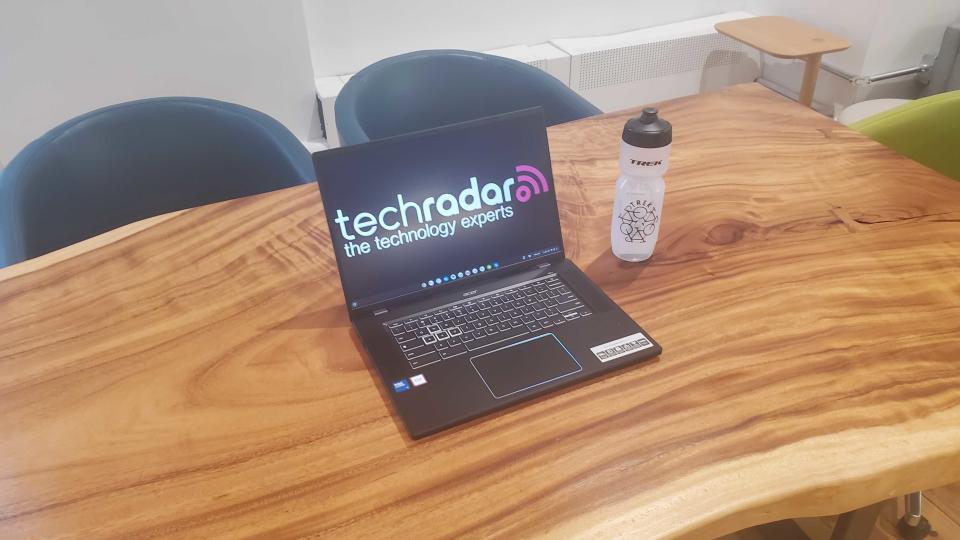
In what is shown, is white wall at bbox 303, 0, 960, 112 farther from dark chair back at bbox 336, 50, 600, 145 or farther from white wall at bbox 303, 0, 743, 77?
dark chair back at bbox 336, 50, 600, 145

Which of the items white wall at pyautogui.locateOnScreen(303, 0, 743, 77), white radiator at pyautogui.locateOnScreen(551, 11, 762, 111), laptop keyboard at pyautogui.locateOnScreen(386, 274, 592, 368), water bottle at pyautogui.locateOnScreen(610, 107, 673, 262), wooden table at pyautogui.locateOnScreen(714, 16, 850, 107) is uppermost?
water bottle at pyautogui.locateOnScreen(610, 107, 673, 262)

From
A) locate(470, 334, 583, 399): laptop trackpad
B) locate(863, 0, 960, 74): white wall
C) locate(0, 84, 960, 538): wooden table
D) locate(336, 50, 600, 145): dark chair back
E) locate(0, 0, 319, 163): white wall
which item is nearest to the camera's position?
locate(0, 84, 960, 538): wooden table

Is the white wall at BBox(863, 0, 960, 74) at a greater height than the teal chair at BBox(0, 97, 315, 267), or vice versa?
the teal chair at BBox(0, 97, 315, 267)

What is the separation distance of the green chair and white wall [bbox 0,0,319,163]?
194cm

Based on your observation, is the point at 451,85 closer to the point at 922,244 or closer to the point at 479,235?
the point at 479,235

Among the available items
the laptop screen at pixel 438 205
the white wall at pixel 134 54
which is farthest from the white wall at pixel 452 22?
the laptop screen at pixel 438 205

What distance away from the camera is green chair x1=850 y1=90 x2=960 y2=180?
5.09 ft

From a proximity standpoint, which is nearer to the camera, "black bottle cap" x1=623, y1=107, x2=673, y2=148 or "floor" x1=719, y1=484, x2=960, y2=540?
"black bottle cap" x1=623, y1=107, x2=673, y2=148

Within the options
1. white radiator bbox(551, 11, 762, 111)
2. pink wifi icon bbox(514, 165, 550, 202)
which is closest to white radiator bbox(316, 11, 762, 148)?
white radiator bbox(551, 11, 762, 111)

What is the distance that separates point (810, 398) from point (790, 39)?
2.62 meters

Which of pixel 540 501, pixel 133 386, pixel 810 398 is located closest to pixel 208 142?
pixel 133 386

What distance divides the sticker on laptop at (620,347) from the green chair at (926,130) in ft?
3.23

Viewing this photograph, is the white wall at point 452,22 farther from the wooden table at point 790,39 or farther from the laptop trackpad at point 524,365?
the laptop trackpad at point 524,365

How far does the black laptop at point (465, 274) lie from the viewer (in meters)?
0.86
